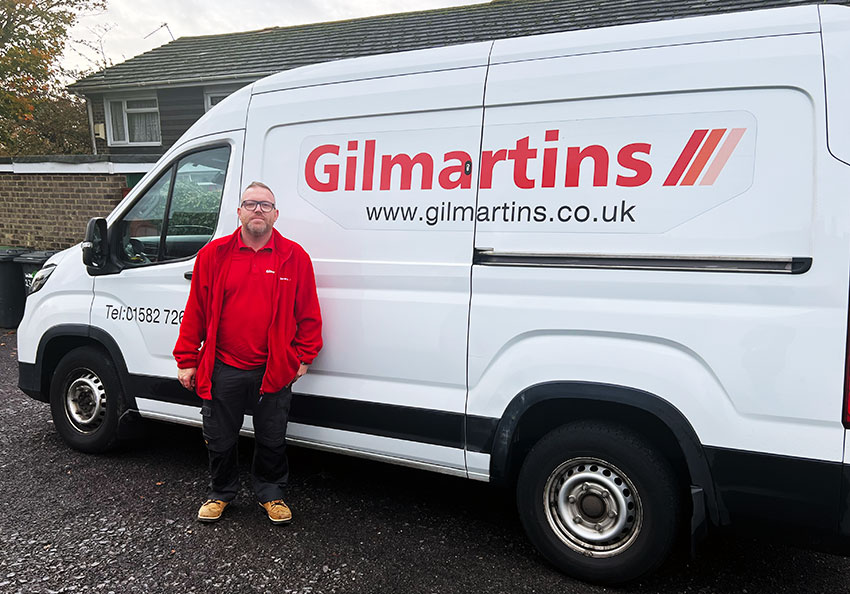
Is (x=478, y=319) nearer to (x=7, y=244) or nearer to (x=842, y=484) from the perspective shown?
(x=842, y=484)

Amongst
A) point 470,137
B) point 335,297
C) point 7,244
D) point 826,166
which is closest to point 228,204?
point 335,297

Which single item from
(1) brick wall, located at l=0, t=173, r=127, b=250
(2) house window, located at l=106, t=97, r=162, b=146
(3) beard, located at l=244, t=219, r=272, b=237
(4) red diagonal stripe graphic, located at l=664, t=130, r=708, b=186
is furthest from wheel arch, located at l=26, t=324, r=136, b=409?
(2) house window, located at l=106, t=97, r=162, b=146

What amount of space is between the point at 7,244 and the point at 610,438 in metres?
11.7

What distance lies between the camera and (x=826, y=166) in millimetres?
2369

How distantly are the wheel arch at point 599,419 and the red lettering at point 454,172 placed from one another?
1021 mm

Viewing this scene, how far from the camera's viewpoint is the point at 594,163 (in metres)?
2.78

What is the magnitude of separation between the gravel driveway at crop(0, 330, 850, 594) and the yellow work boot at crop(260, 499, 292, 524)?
4 centimetres

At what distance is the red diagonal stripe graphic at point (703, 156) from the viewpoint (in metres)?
2.56

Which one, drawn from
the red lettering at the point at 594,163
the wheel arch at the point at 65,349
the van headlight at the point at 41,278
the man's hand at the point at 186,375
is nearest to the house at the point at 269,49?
the red lettering at the point at 594,163

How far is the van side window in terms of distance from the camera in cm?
382

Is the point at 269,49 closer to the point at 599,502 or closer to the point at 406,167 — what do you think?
the point at 406,167

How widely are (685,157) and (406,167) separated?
4.27 feet

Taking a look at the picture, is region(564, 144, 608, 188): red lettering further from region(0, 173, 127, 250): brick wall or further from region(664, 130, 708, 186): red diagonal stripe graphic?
region(0, 173, 127, 250): brick wall

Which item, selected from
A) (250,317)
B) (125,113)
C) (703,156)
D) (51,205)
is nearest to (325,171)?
(250,317)
